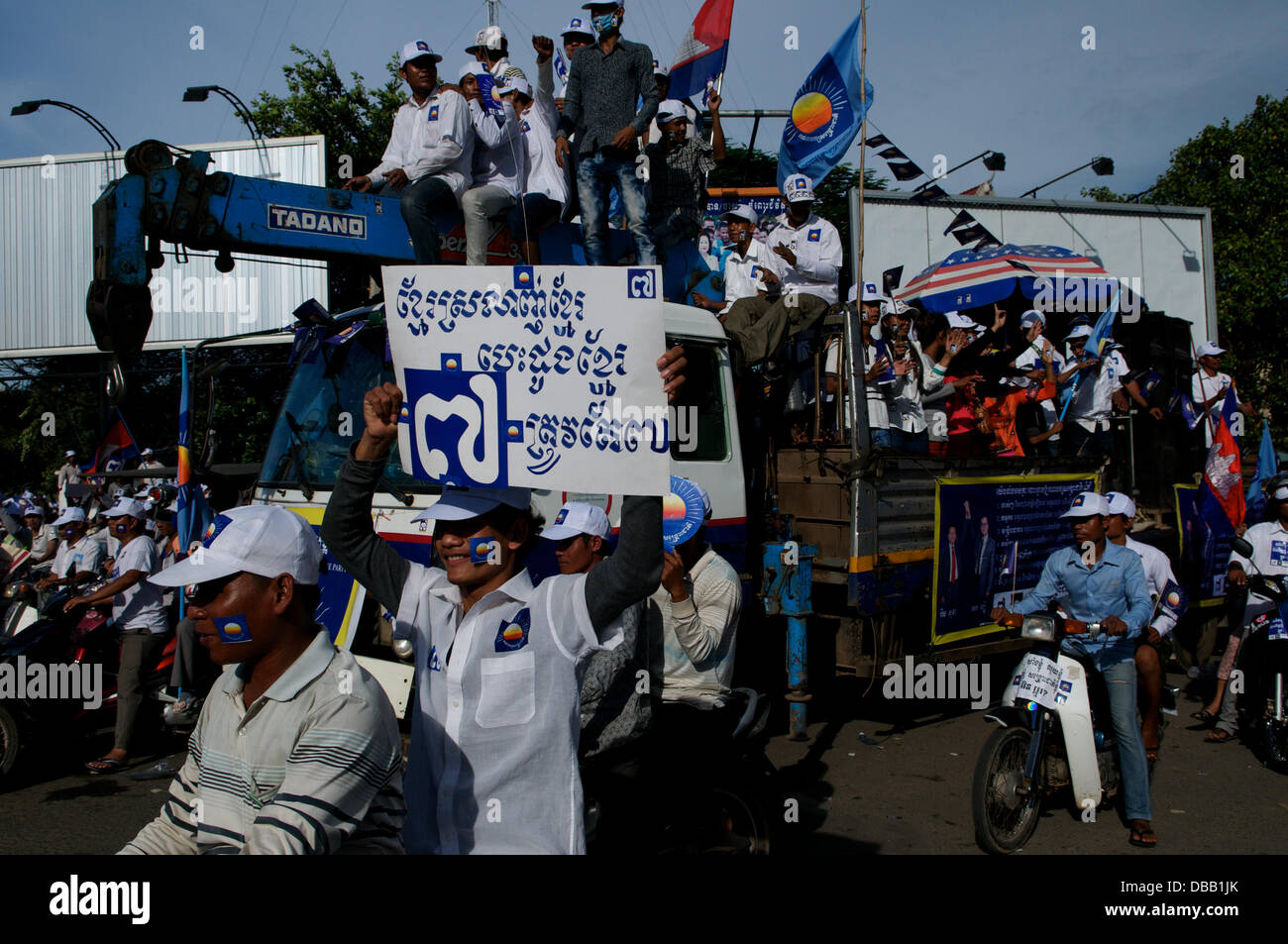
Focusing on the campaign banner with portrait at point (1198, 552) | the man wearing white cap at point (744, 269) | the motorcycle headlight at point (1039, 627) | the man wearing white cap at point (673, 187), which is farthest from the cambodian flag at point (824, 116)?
the motorcycle headlight at point (1039, 627)

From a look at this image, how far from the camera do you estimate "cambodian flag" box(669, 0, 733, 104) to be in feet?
41.8

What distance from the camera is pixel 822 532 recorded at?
6.83 m

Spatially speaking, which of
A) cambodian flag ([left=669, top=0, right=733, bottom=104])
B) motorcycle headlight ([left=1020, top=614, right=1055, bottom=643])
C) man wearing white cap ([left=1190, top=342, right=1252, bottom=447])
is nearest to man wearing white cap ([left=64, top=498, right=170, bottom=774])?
motorcycle headlight ([left=1020, top=614, right=1055, bottom=643])

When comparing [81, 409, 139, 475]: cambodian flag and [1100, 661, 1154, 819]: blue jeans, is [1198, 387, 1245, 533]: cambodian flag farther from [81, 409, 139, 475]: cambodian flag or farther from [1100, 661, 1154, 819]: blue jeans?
[81, 409, 139, 475]: cambodian flag

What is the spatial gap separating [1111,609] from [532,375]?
168 inches

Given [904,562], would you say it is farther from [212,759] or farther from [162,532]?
[162,532]

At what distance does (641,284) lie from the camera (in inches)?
109

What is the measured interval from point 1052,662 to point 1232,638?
3695 mm

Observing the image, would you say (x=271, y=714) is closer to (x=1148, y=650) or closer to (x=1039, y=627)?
(x=1039, y=627)

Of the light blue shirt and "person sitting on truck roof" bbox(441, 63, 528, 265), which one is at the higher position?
"person sitting on truck roof" bbox(441, 63, 528, 265)

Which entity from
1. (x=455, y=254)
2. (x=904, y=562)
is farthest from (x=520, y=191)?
(x=904, y=562)

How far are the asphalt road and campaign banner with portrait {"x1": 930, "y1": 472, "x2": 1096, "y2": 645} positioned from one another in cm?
97

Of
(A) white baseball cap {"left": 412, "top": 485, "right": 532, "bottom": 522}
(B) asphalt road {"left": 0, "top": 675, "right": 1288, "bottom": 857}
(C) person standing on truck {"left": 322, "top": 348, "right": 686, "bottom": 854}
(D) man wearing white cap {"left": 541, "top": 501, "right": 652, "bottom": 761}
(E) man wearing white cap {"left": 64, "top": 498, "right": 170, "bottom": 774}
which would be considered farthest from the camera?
(E) man wearing white cap {"left": 64, "top": 498, "right": 170, "bottom": 774}

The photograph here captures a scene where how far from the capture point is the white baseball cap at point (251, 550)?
2227 mm
